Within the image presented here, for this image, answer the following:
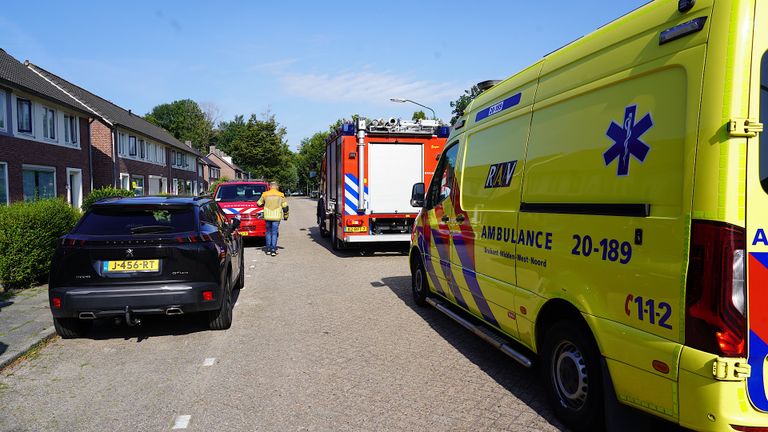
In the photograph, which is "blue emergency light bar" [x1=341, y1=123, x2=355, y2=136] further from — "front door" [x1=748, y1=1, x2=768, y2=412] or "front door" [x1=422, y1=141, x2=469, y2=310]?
"front door" [x1=748, y1=1, x2=768, y2=412]

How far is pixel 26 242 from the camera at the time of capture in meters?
8.05

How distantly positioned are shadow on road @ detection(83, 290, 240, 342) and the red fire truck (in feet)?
18.0

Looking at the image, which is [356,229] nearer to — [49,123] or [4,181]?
[4,181]

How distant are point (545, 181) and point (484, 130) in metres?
1.41

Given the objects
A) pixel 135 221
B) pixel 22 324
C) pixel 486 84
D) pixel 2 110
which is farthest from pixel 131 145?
pixel 486 84

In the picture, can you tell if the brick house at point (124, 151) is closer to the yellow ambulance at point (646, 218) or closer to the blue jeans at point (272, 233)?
the blue jeans at point (272, 233)

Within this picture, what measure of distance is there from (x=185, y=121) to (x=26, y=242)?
96943mm

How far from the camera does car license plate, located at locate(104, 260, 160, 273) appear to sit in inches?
209

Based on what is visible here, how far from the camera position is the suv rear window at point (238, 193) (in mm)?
15039

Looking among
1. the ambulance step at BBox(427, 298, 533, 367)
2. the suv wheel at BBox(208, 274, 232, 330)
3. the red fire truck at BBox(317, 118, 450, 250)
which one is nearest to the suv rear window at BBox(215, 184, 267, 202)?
the red fire truck at BBox(317, 118, 450, 250)

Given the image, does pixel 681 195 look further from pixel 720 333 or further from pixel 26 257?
pixel 26 257

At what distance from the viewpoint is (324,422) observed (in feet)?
11.9

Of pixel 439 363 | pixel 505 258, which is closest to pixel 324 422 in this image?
pixel 439 363

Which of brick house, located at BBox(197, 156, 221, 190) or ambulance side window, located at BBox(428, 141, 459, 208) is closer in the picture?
ambulance side window, located at BBox(428, 141, 459, 208)
